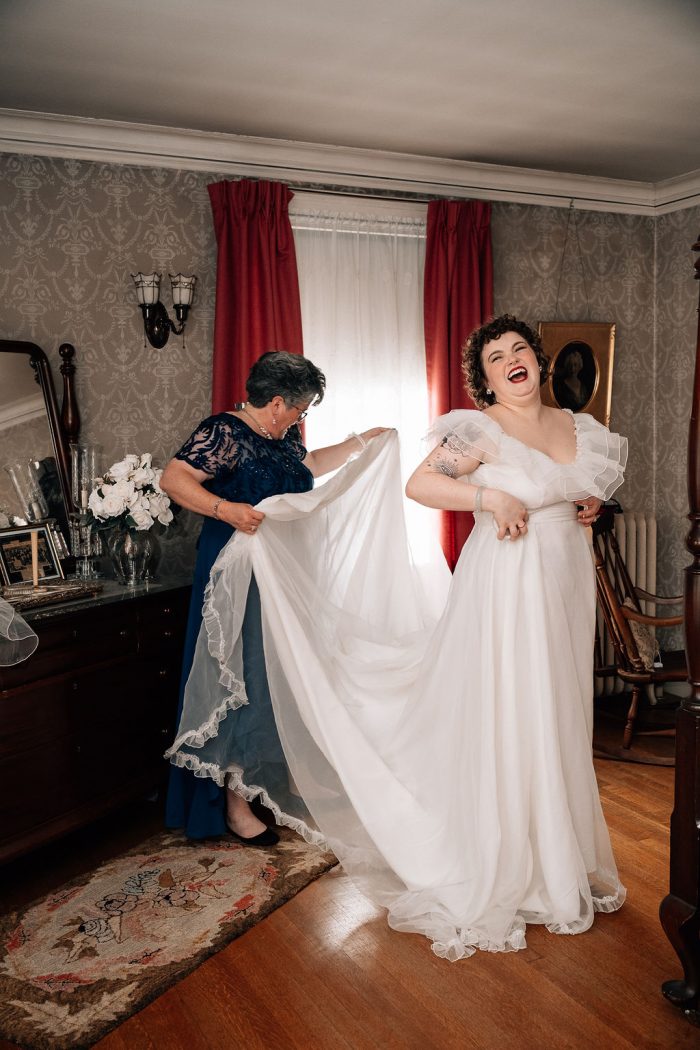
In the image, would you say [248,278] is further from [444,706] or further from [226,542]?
[444,706]

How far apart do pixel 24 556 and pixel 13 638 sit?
0.83 m

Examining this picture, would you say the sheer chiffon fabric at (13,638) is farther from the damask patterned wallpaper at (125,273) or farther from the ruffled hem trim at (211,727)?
the damask patterned wallpaper at (125,273)

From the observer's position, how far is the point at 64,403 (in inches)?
156

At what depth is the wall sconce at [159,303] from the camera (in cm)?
407

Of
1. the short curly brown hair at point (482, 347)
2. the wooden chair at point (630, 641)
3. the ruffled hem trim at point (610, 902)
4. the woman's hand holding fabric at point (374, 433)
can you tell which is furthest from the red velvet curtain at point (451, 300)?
the ruffled hem trim at point (610, 902)

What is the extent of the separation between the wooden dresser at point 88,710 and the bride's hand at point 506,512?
1521 millimetres

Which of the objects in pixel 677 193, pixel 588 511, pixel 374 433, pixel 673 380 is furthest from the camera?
pixel 673 380

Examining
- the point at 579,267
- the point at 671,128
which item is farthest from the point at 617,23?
the point at 579,267

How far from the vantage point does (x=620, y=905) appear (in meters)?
2.88

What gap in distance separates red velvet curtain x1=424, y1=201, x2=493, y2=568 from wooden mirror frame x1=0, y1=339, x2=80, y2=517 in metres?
1.86

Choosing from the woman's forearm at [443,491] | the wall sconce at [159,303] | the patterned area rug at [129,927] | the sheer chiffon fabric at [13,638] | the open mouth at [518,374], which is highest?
the wall sconce at [159,303]

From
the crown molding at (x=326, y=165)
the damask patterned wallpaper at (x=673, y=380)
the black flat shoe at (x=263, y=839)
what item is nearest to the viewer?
the black flat shoe at (x=263, y=839)

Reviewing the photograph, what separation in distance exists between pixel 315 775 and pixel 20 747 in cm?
103

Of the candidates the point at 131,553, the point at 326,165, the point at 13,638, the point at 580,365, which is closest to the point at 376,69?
the point at 326,165
